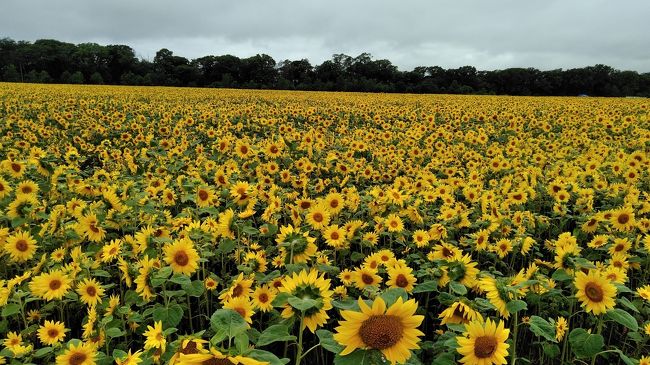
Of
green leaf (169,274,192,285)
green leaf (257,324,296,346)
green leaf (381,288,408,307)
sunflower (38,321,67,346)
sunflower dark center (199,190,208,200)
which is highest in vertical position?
green leaf (381,288,408,307)

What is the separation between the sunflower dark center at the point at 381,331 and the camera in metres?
1.41

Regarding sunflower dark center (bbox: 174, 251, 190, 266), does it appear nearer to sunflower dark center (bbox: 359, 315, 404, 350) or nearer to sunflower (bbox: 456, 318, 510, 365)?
sunflower dark center (bbox: 359, 315, 404, 350)

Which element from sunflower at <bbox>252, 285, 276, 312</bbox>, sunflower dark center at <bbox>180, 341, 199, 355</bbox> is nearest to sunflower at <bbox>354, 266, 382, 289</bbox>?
sunflower at <bbox>252, 285, 276, 312</bbox>

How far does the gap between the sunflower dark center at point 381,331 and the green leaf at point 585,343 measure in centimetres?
116

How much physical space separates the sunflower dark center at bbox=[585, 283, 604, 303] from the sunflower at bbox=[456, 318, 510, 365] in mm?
873

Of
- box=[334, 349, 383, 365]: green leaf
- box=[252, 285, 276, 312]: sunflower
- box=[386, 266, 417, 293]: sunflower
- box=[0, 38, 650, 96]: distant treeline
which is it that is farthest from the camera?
box=[0, 38, 650, 96]: distant treeline

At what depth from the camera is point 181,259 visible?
266cm

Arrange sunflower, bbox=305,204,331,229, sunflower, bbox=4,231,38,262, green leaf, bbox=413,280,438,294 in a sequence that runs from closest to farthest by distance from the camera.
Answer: green leaf, bbox=413,280,438,294
sunflower, bbox=4,231,38,262
sunflower, bbox=305,204,331,229

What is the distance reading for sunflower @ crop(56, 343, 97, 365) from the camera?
6.85ft

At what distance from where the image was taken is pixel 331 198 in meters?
4.18

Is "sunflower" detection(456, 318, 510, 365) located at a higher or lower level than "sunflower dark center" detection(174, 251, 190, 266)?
higher

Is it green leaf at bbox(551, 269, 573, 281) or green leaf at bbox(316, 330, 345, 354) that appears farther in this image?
green leaf at bbox(551, 269, 573, 281)

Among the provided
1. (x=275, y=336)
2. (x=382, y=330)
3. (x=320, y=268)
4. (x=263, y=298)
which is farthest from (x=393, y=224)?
(x=382, y=330)

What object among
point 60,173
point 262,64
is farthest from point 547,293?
point 262,64
